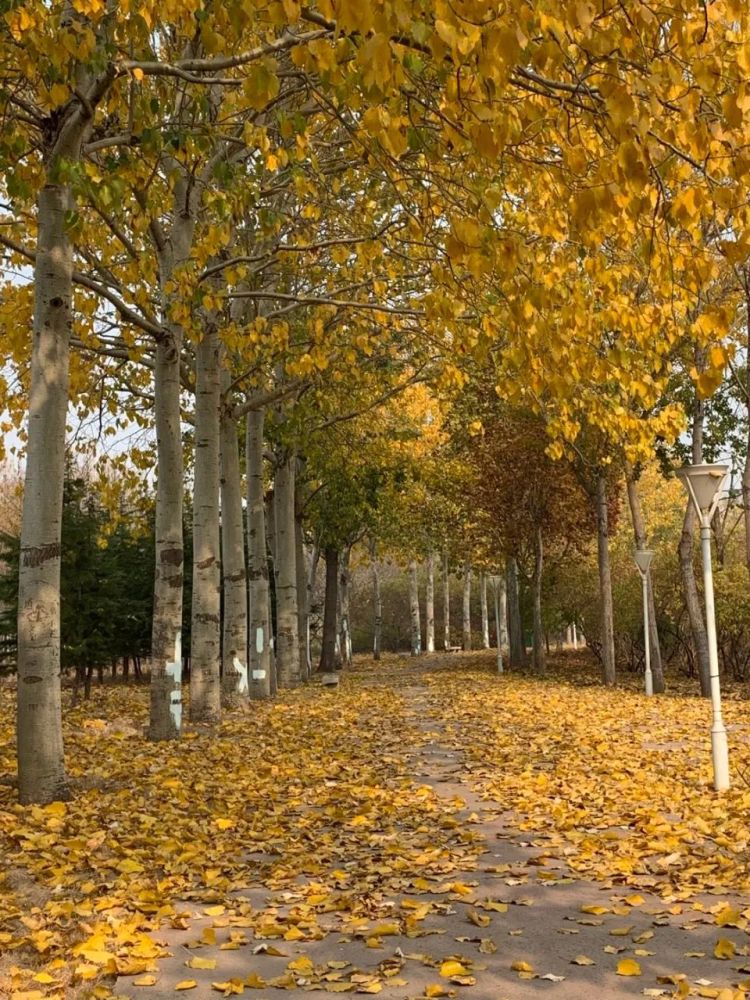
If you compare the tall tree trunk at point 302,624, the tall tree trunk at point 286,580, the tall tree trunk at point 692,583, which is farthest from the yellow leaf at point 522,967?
the tall tree trunk at point 302,624

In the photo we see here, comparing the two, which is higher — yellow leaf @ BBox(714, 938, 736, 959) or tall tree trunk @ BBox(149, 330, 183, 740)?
tall tree trunk @ BBox(149, 330, 183, 740)

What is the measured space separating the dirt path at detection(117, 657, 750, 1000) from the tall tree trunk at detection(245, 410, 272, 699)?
1176 centimetres

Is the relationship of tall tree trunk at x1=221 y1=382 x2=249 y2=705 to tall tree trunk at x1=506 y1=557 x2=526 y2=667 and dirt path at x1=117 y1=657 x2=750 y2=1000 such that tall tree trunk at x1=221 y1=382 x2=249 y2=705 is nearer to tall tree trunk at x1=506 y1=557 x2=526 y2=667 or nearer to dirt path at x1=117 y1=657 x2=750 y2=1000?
dirt path at x1=117 y1=657 x2=750 y2=1000

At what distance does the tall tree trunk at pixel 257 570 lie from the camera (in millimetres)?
17656

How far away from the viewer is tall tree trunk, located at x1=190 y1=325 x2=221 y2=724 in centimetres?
1244

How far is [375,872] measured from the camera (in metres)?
6.13

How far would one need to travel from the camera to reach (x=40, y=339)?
763cm

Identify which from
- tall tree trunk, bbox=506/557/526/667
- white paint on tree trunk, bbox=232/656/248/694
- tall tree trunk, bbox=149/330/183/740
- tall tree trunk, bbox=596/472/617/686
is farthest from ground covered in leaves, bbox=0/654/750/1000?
tall tree trunk, bbox=506/557/526/667

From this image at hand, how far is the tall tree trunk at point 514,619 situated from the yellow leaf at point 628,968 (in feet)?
84.1

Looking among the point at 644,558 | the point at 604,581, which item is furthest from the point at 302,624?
the point at 644,558

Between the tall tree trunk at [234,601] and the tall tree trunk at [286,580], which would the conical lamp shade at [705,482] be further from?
the tall tree trunk at [286,580]

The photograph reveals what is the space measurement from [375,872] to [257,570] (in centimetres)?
1235

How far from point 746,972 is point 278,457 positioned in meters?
18.1

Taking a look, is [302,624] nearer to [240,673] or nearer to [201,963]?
[240,673]
